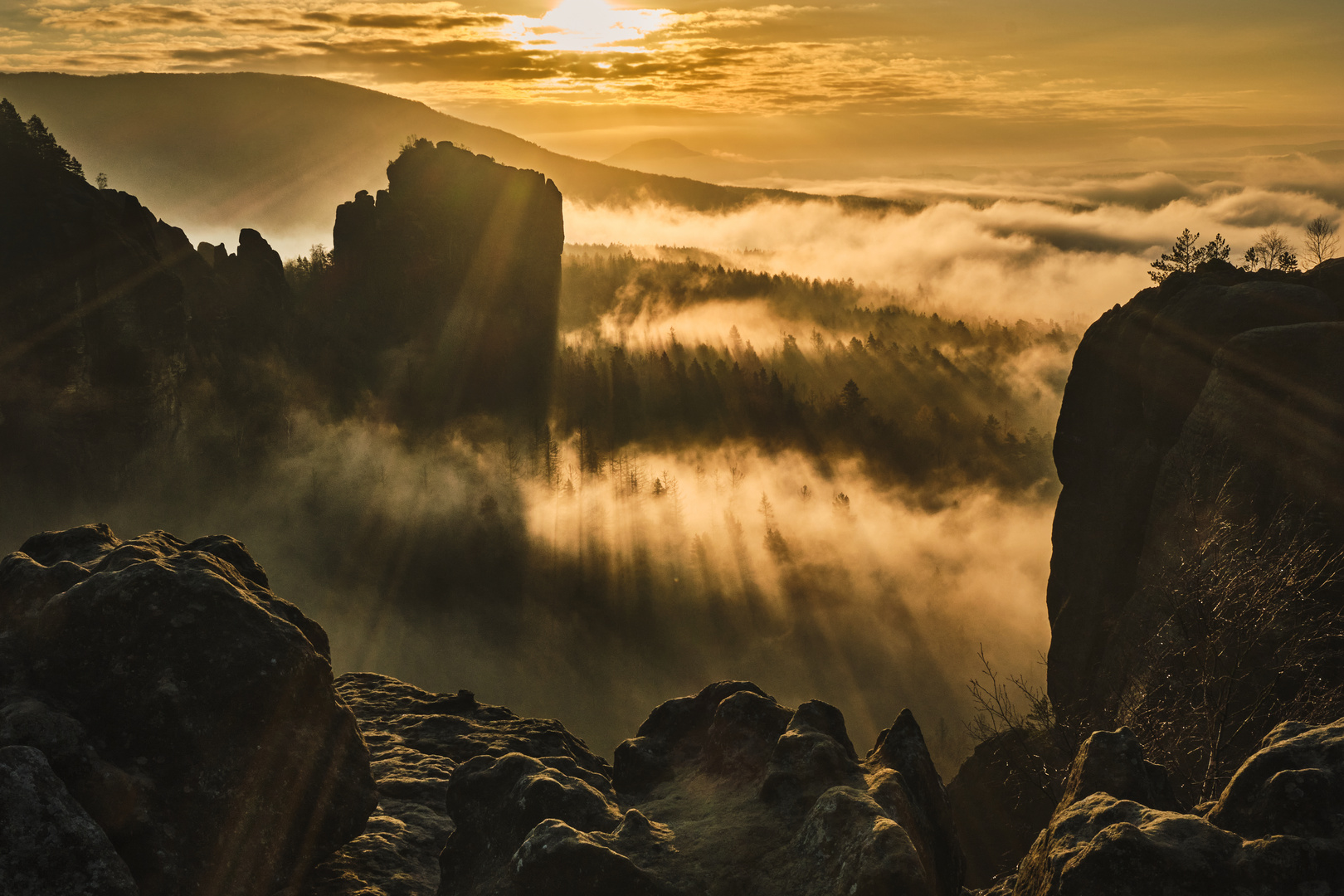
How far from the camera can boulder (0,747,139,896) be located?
1188cm

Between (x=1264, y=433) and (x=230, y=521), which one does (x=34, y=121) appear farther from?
(x=1264, y=433)

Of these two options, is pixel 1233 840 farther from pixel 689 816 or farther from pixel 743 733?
pixel 743 733

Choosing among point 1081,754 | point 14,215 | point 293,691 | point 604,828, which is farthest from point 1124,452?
point 14,215

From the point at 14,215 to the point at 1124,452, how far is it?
136m

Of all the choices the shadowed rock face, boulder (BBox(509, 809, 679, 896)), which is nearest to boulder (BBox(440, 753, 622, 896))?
boulder (BBox(509, 809, 679, 896))

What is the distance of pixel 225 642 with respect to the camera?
15.8 meters

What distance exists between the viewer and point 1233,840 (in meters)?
11.3

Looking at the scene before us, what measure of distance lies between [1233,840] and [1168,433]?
4916cm

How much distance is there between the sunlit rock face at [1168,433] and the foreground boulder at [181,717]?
43197 millimetres

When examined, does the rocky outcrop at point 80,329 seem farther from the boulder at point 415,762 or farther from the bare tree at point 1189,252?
the bare tree at point 1189,252

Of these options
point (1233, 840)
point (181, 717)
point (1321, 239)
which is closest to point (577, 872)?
point (181, 717)

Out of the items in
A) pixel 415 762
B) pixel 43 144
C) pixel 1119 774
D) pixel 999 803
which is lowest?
pixel 999 803

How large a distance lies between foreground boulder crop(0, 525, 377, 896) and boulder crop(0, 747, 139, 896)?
2.99 ft

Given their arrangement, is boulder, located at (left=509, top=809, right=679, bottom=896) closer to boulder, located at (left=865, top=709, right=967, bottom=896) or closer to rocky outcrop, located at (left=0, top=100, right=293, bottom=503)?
boulder, located at (left=865, top=709, right=967, bottom=896)
